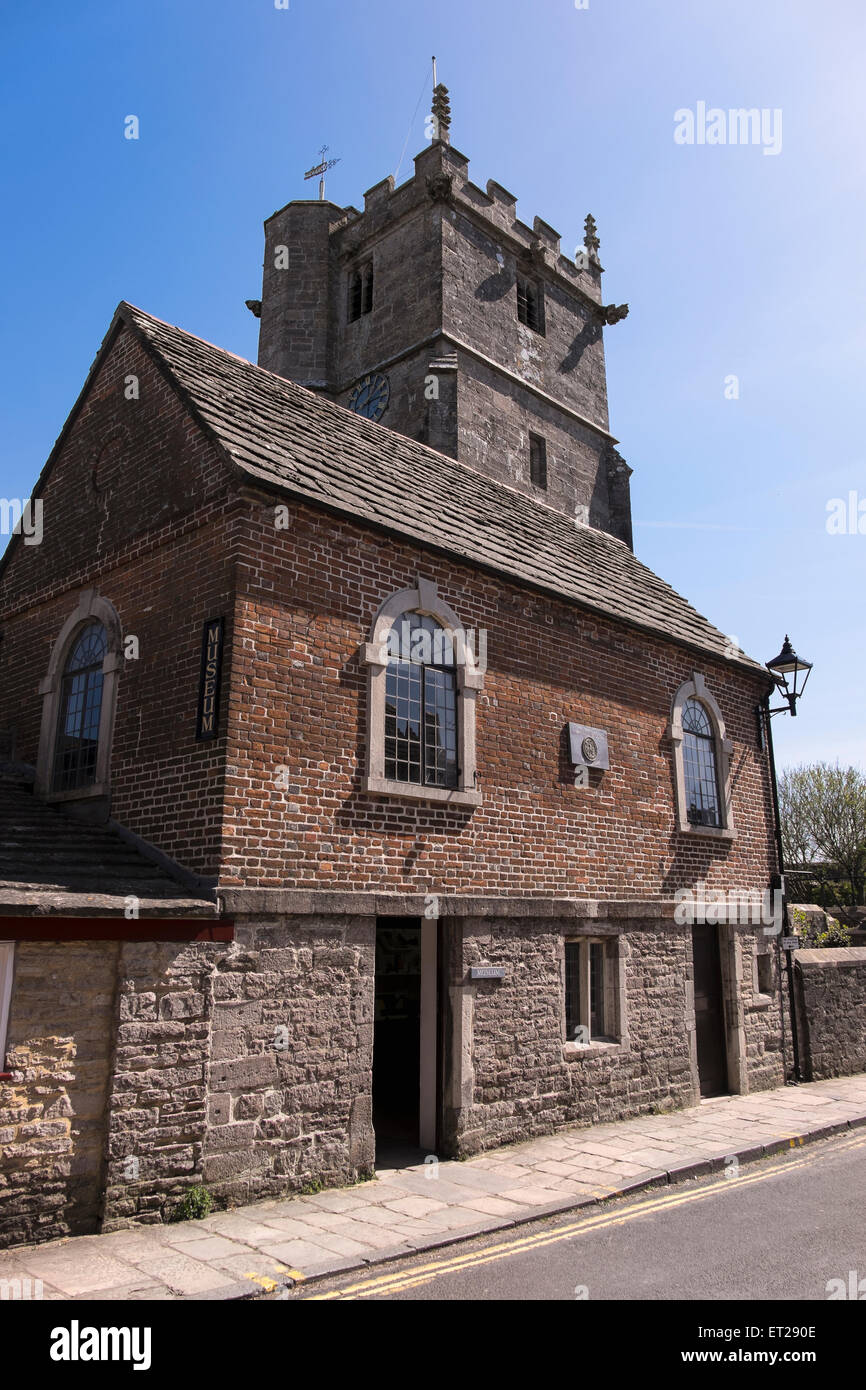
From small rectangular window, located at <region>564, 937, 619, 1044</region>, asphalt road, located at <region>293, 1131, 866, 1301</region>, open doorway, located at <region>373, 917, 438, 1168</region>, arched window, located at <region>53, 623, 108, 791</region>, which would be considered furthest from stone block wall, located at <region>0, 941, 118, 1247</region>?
small rectangular window, located at <region>564, 937, 619, 1044</region>

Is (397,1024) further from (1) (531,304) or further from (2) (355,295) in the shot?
(1) (531,304)

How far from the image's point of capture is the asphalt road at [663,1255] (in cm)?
570

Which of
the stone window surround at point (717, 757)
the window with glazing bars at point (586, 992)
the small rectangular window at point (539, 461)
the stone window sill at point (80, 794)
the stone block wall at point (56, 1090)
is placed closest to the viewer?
the stone block wall at point (56, 1090)

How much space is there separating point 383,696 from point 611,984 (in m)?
5.09

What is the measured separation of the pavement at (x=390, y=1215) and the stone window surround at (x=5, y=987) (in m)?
1.30

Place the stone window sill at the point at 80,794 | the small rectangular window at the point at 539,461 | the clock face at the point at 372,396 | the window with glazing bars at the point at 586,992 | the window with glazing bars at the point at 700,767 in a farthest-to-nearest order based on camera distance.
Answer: the small rectangular window at the point at 539,461 < the clock face at the point at 372,396 < the window with glazing bars at the point at 700,767 < the window with glazing bars at the point at 586,992 < the stone window sill at the point at 80,794

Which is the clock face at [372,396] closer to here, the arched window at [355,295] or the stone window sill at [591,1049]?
the arched window at [355,295]

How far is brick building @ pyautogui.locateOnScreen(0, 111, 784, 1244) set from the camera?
701cm

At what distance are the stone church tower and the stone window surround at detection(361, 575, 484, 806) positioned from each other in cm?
1112

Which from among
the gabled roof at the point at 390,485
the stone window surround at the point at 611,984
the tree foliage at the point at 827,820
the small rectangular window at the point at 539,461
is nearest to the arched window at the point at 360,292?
the small rectangular window at the point at 539,461

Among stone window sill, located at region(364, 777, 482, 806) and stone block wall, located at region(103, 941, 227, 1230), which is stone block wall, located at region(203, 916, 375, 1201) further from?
stone window sill, located at region(364, 777, 482, 806)

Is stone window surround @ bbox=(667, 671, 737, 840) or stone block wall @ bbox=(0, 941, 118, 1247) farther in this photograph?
stone window surround @ bbox=(667, 671, 737, 840)

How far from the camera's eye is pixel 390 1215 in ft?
23.6

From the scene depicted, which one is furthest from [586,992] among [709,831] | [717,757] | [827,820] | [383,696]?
[827,820]
